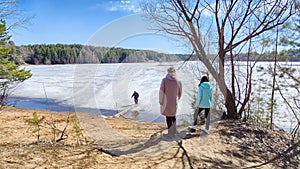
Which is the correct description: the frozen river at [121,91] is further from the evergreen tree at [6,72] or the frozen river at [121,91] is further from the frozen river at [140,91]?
the evergreen tree at [6,72]

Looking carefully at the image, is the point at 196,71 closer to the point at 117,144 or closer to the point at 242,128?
the point at 242,128

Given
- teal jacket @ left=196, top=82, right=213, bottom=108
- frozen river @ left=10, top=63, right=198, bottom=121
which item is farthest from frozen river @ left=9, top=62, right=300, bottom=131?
teal jacket @ left=196, top=82, right=213, bottom=108

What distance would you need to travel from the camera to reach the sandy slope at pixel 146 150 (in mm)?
2766

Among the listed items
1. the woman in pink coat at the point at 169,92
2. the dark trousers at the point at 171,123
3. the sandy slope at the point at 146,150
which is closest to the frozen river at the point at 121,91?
the sandy slope at the point at 146,150

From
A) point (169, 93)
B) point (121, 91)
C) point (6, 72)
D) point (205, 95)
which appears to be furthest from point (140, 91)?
point (169, 93)

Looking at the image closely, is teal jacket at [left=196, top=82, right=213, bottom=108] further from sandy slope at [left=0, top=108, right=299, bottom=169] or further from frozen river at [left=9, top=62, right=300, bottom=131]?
frozen river at [left=9, top=62, right=300, bottom=131]

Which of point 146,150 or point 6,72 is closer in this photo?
point 146,150

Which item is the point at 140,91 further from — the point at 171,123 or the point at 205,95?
the point at 171,123

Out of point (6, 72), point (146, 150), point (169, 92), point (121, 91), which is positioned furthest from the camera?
point (121, 91)

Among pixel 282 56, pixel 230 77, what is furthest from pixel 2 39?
pixel 282 56

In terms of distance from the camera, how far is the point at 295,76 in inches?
201

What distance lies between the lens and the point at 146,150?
3.29m

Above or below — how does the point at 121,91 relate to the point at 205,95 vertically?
→ below

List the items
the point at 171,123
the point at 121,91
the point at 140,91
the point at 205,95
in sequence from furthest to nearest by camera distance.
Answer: the point at 140,91 → the point at 121,91 → the point at 205,95 → the point at 171,123
